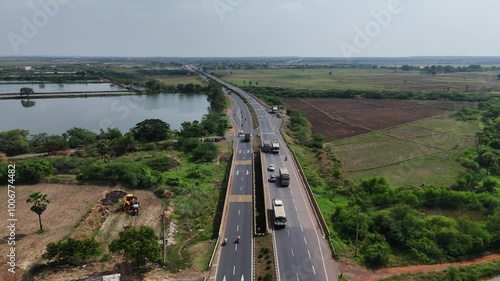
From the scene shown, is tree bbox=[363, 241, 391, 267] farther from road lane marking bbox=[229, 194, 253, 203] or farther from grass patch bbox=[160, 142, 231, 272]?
road lane marking bbox=[229, 194, 253, 203]

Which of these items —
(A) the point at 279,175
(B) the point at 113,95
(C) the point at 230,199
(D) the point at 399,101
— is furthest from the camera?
(B) the point at 113,95

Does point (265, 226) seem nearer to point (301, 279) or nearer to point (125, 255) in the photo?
point (301, 279)

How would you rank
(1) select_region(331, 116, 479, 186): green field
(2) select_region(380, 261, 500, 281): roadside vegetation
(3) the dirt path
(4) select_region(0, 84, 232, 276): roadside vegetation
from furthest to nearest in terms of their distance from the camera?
(1) select_region(331, 116, 479, 186): green field → (4) select_region(0, 84, 232, 276): roadside vegetation → (2) select_region(380, 261, 500, 281): roadside vegetation → (3) the dirt path

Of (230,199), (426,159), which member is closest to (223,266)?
(230,199)

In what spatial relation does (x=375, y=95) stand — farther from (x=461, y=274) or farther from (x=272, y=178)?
(x=461, y=274)

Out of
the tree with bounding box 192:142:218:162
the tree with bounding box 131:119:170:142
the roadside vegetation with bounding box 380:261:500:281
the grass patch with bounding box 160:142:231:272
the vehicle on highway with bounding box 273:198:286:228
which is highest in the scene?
the tree with bounding box 131:119:170:142

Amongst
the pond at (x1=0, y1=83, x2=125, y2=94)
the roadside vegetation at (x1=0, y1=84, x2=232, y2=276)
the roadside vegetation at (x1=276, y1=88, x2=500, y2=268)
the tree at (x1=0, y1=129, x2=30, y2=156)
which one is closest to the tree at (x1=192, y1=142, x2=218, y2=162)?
the roadside vegetation at (x1=0, y1=84, x2=232, y2=276)
